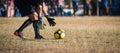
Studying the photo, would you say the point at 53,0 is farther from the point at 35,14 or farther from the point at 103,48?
the point at 103,48

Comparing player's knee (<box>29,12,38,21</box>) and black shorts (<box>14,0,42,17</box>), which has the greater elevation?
black shorts (<box>14,0,42,17</box>)

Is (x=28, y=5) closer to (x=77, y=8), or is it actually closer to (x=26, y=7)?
(x=26, y=7)

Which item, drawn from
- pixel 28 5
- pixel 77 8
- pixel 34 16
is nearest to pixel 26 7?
pixel 28 5

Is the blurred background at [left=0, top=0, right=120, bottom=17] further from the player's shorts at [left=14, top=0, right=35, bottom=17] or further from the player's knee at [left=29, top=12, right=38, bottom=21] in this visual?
the player's knee at [left=29, top=12, right=38, bottom=21]

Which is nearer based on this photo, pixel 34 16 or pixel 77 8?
pixel 34 16

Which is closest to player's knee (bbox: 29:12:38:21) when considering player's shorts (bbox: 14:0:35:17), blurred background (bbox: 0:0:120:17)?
player's shorts (bbox: 14:0:35:17)

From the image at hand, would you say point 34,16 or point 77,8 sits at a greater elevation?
point 34,16

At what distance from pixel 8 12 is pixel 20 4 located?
1988cm

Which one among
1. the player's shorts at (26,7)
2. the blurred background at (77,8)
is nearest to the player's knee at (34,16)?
the player's shorts at (26,7)

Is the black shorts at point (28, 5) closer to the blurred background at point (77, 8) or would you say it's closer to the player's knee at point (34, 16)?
the player's knee at point (34, 16)

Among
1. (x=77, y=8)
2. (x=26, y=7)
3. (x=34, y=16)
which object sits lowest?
(x=77, y=8)

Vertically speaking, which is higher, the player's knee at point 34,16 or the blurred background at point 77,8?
the player's knee at point 34,16

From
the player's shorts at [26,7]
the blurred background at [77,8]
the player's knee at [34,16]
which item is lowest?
the blurred background at [77,8]

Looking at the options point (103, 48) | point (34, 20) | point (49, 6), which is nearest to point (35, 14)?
point (34, 20)
